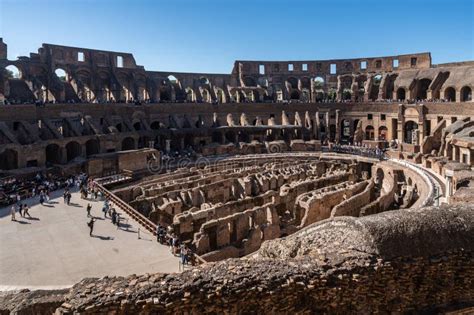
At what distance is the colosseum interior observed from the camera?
8609 millimetres

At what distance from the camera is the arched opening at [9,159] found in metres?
26.2

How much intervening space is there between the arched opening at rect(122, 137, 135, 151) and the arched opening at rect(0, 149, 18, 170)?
382 inches

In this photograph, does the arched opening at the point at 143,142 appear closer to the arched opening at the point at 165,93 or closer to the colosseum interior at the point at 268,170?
the colosseum interior at the point at 268,170

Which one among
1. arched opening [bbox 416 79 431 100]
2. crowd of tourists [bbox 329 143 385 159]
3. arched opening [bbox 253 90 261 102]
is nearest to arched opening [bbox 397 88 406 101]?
arched opening [bbox 416 79 431 100]

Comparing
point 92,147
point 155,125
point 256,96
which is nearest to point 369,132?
point 256,96

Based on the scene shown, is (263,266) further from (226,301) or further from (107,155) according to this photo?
(107,155)

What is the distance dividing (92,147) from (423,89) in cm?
3524

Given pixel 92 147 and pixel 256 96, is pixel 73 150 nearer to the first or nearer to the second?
pixel 92 147

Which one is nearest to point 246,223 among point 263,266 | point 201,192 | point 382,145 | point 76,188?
point 201,192

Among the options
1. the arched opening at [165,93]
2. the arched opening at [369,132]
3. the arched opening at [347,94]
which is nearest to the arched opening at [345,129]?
the arched opening at [369,132]

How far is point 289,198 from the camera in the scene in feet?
75.3

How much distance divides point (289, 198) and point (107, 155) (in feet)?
44.5

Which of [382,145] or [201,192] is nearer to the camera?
[201,192]

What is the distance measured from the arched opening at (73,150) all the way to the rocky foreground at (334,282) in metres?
22.9
